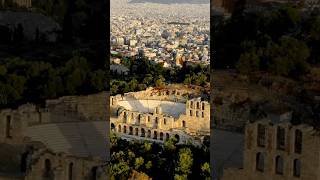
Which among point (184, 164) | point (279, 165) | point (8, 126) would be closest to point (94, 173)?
point (8, 126)

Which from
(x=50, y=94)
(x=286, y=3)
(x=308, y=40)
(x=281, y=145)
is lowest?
(x=281, y=145)

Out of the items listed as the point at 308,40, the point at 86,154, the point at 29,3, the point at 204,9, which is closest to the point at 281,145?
the point at 308,40

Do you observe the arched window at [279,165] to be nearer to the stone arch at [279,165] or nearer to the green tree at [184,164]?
the stone arch at [279,165]

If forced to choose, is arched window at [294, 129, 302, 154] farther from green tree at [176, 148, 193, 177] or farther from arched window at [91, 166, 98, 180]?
green tree at [176, 148, 193, 177]

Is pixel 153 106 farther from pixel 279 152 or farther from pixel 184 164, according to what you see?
pixel 279 152

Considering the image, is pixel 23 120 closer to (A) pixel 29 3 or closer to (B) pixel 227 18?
(A) pixel 29 3

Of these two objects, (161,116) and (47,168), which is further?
(161,116)

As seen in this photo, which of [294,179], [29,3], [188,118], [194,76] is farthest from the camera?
[194,76]

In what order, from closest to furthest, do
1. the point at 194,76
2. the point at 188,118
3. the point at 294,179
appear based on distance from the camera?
the point at 294,179 → the point at 188,118 → the point at 194,76
